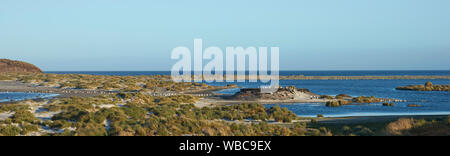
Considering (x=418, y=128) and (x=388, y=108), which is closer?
(x=418, y=128)

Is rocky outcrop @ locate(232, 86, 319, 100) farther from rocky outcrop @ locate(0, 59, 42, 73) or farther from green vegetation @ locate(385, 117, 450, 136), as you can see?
rocky outcrop @ locate(0, 59, 42, 73)

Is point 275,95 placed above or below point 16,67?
below

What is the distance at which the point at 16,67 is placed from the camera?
110 meters

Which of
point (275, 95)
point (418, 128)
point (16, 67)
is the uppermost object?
point (16, 67)

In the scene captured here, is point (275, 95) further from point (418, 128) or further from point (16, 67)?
point (16, 67)

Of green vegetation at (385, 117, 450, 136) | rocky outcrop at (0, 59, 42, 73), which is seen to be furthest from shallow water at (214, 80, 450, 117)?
rocky outcrop at (0, 59, 42, 73)

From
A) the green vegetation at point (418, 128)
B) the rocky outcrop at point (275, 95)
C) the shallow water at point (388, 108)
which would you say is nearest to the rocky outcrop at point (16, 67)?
the shallow water at point (388, 108)

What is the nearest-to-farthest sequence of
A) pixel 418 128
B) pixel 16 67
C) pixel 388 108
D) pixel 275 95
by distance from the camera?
pixel 418 128, pixel 388 108, pixel 275 95, pixel 16 67

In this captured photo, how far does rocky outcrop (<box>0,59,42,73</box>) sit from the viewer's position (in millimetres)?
106875

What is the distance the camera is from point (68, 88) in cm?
6319

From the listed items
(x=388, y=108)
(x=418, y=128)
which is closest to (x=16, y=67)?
(x=388, y=108)
